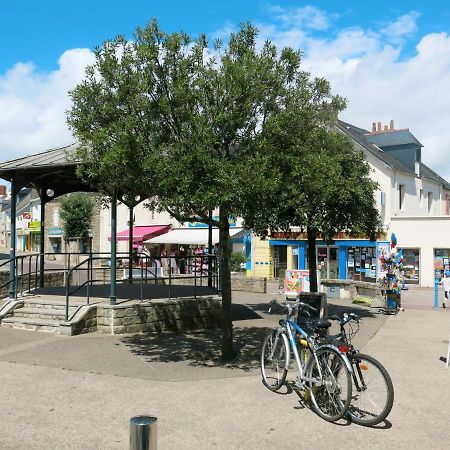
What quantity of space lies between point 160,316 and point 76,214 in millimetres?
36365

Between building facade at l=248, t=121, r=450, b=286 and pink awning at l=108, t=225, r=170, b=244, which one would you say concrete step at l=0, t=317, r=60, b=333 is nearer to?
building facade at l=248, t=121, r=450, b=286

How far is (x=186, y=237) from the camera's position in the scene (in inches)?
1296

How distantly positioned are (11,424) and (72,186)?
34.6 feet

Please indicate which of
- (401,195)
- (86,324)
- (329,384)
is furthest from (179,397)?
(401,195)

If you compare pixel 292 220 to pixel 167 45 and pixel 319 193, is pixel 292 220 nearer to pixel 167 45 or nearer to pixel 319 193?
pixel 319 193

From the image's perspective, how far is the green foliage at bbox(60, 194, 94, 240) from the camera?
45.4m

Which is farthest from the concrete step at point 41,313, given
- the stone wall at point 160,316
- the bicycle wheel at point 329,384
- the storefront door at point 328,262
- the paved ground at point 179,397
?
the storefront door at point 328,262

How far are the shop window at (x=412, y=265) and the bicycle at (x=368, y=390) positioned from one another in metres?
22.6

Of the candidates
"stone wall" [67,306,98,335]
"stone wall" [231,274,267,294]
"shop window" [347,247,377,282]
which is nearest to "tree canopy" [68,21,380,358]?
"stone wall" [67,306,98,335]

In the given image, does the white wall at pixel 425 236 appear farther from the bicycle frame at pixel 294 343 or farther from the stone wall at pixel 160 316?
the bicycle frame at pixel 294 343

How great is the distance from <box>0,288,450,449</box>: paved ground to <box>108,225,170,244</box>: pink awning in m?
26.3

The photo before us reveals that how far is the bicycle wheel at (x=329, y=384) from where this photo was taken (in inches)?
208

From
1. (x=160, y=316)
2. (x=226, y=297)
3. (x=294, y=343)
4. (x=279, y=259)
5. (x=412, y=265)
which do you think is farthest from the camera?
(x=279, y=259)

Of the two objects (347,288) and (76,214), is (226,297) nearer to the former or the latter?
(347,288)
